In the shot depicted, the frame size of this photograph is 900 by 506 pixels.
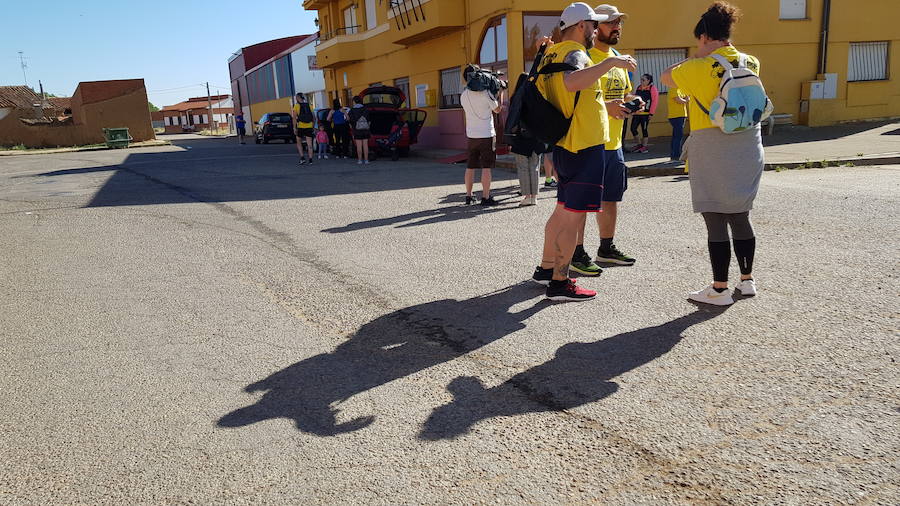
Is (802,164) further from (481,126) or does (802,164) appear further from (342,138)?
(342,138)

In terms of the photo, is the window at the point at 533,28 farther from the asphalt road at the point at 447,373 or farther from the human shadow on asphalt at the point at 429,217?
the asphalt road at the point at 447,373

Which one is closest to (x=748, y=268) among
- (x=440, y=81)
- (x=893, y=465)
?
(x=893, y=465)

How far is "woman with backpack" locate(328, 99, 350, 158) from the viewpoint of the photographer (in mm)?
18688

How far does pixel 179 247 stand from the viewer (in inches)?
273

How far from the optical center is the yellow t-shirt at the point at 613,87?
4.72m

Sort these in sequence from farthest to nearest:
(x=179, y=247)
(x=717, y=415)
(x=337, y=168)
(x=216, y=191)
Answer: (x=337, y=168) → (x=216, y=191) → (x=179, y=247) → (x=717, y=415)

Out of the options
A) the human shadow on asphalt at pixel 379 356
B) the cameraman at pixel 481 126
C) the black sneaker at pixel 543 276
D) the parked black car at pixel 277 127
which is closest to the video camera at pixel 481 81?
the cameraman at pixel 481 126

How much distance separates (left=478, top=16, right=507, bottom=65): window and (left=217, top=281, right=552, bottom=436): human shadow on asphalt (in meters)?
13.7

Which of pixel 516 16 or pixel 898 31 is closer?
pixel 516 16

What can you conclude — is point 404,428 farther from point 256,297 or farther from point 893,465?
point 256,297

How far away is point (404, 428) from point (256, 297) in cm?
249

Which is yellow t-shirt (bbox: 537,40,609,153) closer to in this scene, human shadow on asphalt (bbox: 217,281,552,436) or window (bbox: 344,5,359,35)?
human shadow on asphalt (bbox: 217,281,552,436)

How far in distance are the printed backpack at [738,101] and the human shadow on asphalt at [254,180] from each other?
775cm

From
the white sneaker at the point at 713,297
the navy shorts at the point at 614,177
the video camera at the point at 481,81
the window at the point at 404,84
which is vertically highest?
the window at the point at 404,84
